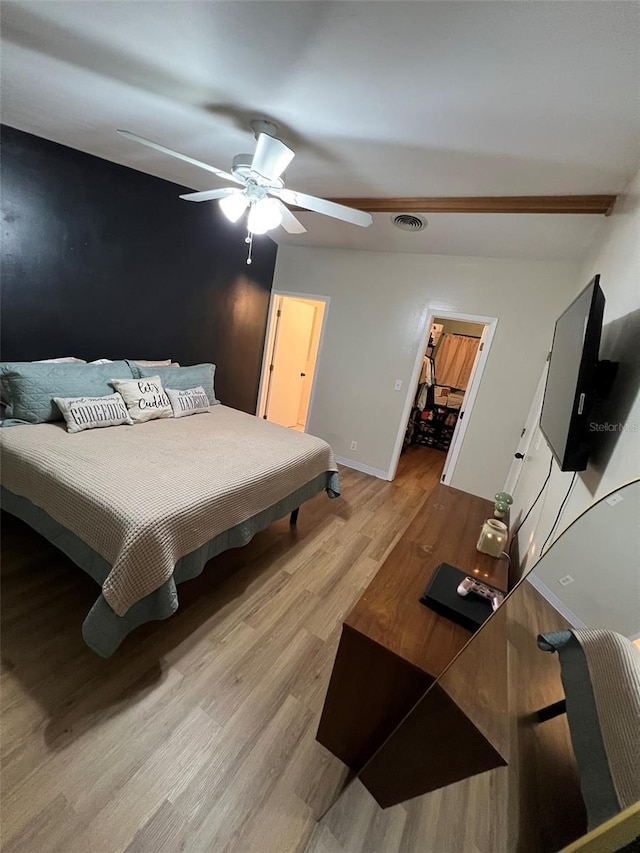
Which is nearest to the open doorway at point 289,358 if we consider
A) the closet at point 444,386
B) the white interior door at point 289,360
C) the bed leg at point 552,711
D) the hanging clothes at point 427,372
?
the white interior door at point 289,360

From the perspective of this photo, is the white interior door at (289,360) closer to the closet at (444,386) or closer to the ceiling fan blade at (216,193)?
the closet at (444,386)

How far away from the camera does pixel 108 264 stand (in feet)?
8.86

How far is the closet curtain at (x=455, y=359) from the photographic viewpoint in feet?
18.7

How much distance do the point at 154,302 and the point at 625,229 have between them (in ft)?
11.0

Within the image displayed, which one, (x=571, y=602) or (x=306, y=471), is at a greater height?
(x=571, y=602)

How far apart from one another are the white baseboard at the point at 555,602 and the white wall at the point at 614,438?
0.04 feet

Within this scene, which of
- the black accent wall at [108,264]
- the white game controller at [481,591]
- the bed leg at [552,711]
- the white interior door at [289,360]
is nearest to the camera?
the bed leg at [552,711]

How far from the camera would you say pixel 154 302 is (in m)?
3.09

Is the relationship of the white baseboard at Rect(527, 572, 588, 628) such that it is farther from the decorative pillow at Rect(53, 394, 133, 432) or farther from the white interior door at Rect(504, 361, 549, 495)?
the decorative pillow at Rect(53, 394, 133, 432)

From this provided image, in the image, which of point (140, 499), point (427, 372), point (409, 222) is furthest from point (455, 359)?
point (140, 499)

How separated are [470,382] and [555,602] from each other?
2.97 metres

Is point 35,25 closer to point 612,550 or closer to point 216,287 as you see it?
point 216,287

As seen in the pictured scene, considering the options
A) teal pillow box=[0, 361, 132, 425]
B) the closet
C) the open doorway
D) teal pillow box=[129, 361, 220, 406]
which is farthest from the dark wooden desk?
the closet

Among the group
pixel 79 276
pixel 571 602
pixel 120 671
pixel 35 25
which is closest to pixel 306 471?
pixel 120 671
